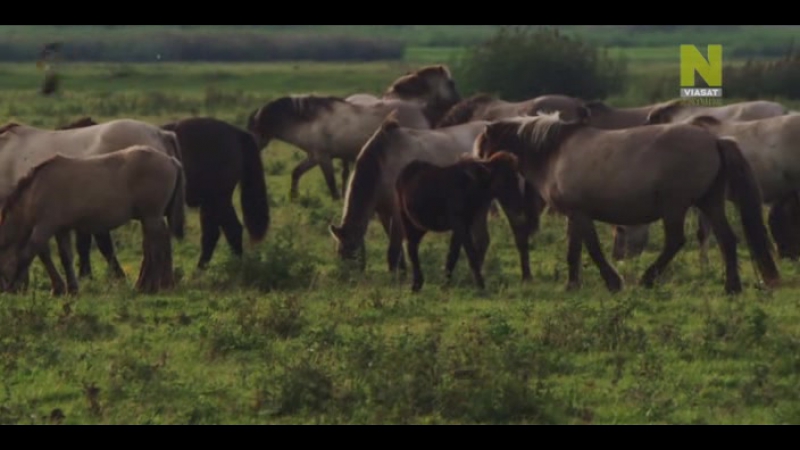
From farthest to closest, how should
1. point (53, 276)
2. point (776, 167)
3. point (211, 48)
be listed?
point (211, 48) < point (776, 167) < point (53, 276)

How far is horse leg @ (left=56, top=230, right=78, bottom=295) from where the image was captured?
45.2 ft

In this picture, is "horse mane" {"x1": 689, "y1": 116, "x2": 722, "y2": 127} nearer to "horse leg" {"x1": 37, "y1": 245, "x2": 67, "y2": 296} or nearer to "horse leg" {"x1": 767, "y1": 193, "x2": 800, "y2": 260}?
"horse leg" {"x1": 767, "y1": 193, "x2": 800, "y2": 260}

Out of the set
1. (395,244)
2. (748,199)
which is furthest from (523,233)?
(748,199)

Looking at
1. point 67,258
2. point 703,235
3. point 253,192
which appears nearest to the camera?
point 67,258

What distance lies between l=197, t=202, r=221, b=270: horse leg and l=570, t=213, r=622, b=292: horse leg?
3902 mm

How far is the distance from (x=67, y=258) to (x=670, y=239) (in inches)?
203

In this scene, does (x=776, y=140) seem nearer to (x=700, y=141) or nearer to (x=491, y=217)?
(x=700, y=141)

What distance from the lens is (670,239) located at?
13547mm

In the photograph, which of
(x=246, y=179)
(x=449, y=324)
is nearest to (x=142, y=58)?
(x=246, y=179)

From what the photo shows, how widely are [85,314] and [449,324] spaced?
2730mm

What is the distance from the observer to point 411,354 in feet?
33.0

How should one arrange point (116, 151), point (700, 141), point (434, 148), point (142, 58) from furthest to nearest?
point (142, 58) < point (434, 148) < point (116, 151) < point (700, 141)

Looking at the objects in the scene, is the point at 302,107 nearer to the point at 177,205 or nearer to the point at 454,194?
the point at 177,205

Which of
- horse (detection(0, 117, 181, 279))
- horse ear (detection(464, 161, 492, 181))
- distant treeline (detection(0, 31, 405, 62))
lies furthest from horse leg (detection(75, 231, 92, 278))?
distant treeline (detection(0, 31, 405, 62))
